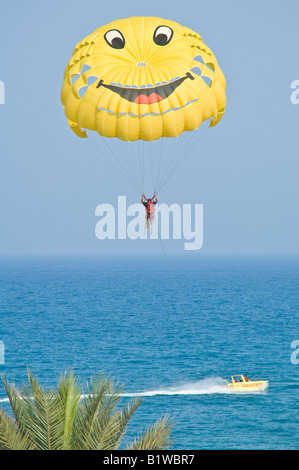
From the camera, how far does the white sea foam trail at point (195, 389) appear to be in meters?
57.4

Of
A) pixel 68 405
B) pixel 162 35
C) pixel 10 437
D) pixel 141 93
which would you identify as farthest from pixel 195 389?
pixel 10 437

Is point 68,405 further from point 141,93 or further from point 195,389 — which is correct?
point 195,389

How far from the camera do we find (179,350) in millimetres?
80688

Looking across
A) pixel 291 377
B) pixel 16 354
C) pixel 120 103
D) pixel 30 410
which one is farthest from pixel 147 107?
pixel 16 354

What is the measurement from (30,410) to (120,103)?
16795 mm

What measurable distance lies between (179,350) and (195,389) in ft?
68.2

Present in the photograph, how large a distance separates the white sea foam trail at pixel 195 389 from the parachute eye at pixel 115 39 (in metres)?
32.2

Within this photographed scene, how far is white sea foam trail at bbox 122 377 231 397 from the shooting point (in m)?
57.4

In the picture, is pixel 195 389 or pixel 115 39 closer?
pixel 115 39

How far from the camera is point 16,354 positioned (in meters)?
77.1

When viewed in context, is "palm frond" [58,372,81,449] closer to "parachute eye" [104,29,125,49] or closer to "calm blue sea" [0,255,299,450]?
"parachute eye" [104,29,125,49]

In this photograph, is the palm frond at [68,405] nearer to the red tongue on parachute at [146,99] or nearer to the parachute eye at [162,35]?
the red tongue on parachute at [146,99]

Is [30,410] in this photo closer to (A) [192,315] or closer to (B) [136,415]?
(B) [136,415]

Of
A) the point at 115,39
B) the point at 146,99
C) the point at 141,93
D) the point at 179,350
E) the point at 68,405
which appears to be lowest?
the point at 179,350
